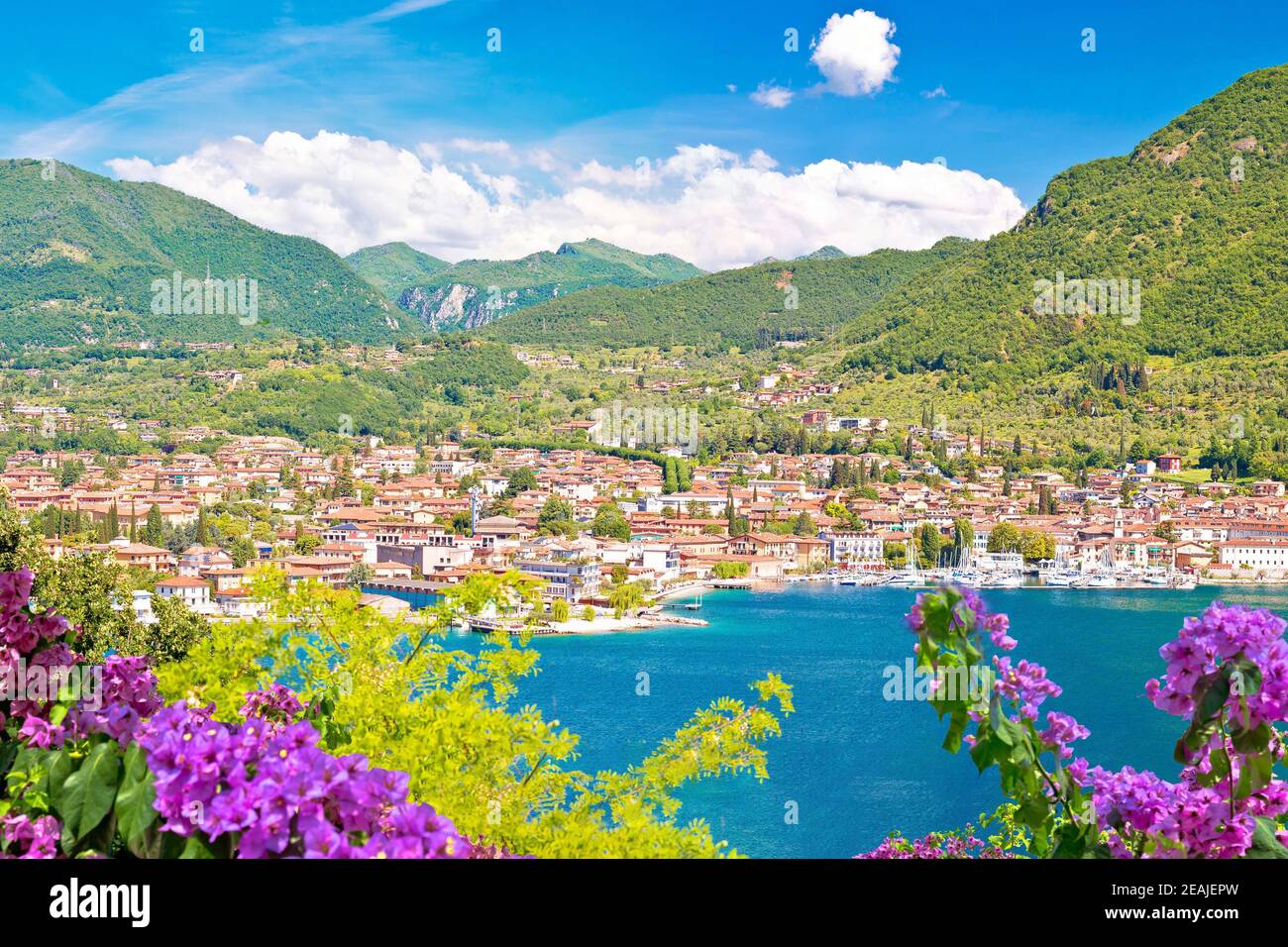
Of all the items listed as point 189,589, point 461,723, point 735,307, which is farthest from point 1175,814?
point 735,307

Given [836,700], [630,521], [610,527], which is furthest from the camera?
[630,521]

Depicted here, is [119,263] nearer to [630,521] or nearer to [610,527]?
[630,521]

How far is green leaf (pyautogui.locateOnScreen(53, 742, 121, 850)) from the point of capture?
0.91 metres

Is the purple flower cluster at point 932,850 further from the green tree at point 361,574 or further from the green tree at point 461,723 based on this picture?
the green tree at point 361,574

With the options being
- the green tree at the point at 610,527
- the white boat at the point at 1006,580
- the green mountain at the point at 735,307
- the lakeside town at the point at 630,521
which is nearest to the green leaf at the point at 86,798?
the lakeside town at the point at 630,521

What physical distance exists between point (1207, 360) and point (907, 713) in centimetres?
3082

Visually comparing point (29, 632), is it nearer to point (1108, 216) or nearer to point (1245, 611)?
point (1245, 611)

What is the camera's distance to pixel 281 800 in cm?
80

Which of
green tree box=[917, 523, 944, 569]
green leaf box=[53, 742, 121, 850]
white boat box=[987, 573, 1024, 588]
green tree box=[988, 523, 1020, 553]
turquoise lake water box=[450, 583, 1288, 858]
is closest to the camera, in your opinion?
green leaf box=[53, 742, 121, 850]

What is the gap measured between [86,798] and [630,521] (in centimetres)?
2627

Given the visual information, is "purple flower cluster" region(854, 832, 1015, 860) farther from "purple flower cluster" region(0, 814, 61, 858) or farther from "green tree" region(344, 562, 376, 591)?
"green tree" region(344, 562, 376, 591)

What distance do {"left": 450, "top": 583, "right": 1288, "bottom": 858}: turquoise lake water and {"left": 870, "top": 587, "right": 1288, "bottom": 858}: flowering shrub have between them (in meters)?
3.99

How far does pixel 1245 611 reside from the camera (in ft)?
3.26

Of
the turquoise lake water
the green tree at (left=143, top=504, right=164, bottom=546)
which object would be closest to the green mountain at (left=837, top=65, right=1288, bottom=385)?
the turquoise lake water
